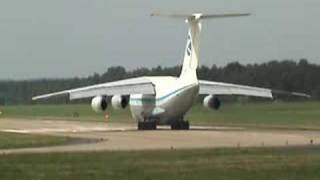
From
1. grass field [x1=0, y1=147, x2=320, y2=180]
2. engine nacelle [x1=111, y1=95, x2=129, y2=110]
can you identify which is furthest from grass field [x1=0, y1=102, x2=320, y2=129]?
grass field [x1=0, y1=147, x2=320, y2=180]

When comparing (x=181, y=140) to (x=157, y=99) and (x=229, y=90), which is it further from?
(x=229, y=90)

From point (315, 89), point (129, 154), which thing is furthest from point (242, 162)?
point (315, 89)

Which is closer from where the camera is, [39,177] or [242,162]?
[39,177]

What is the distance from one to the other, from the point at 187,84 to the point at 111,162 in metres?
32.9

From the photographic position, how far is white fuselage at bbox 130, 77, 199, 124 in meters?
57.7

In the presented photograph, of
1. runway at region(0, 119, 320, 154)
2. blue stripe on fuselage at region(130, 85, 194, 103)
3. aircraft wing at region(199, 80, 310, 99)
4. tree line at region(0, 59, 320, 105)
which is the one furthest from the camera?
tree line at region(0, 59, 320, 105)

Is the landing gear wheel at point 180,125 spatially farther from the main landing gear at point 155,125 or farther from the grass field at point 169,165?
the grass field at point 169,165

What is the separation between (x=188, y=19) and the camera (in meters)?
59.5

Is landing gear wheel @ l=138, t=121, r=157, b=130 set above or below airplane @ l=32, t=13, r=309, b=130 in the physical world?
below

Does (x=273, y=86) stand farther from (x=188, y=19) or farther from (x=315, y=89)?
(x=188, y=19)

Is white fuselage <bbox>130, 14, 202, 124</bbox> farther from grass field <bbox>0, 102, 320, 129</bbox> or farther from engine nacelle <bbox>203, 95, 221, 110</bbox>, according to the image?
grass field <bbox>0, 102, 320, 129</bbox>

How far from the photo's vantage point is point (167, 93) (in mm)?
59094

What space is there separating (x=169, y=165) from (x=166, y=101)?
35.6 meters

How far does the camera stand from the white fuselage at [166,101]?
57688 millimetres
